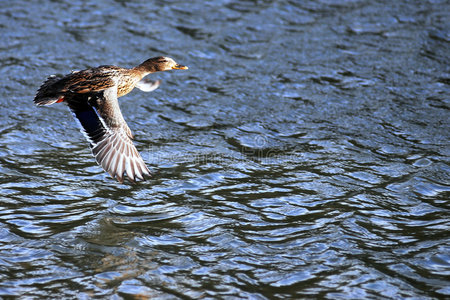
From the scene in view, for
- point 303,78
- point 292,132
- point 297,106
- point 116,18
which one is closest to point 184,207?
point 292,132

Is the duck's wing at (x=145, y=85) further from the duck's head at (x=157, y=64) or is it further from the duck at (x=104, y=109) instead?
the duck's head at (x=157, y=64)

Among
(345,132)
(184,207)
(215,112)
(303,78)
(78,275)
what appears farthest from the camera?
(303,78)

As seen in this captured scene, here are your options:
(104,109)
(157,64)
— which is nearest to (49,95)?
(104,109)

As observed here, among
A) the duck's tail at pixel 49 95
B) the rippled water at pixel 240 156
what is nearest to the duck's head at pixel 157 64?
the rippled water at pixel 240 156

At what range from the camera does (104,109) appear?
6.76 m

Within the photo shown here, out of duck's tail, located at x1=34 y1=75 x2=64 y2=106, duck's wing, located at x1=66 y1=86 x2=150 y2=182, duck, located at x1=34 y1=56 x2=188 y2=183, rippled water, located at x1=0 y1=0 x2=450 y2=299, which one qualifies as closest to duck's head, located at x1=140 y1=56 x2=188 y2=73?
duck, located at x1=34 y1=56 x2=188 y2=183

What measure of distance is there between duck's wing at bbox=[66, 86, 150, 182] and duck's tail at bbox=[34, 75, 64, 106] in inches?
5.8

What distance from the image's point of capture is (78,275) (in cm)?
537

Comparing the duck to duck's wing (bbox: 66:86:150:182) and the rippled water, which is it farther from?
the rippled water

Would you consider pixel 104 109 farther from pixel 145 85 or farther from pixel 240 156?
pixel 240 156

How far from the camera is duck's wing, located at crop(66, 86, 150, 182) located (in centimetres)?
634

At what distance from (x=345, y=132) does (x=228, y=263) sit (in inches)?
136

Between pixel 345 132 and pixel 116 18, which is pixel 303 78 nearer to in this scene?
pixel 345 132

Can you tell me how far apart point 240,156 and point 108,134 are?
1972 millimetres
